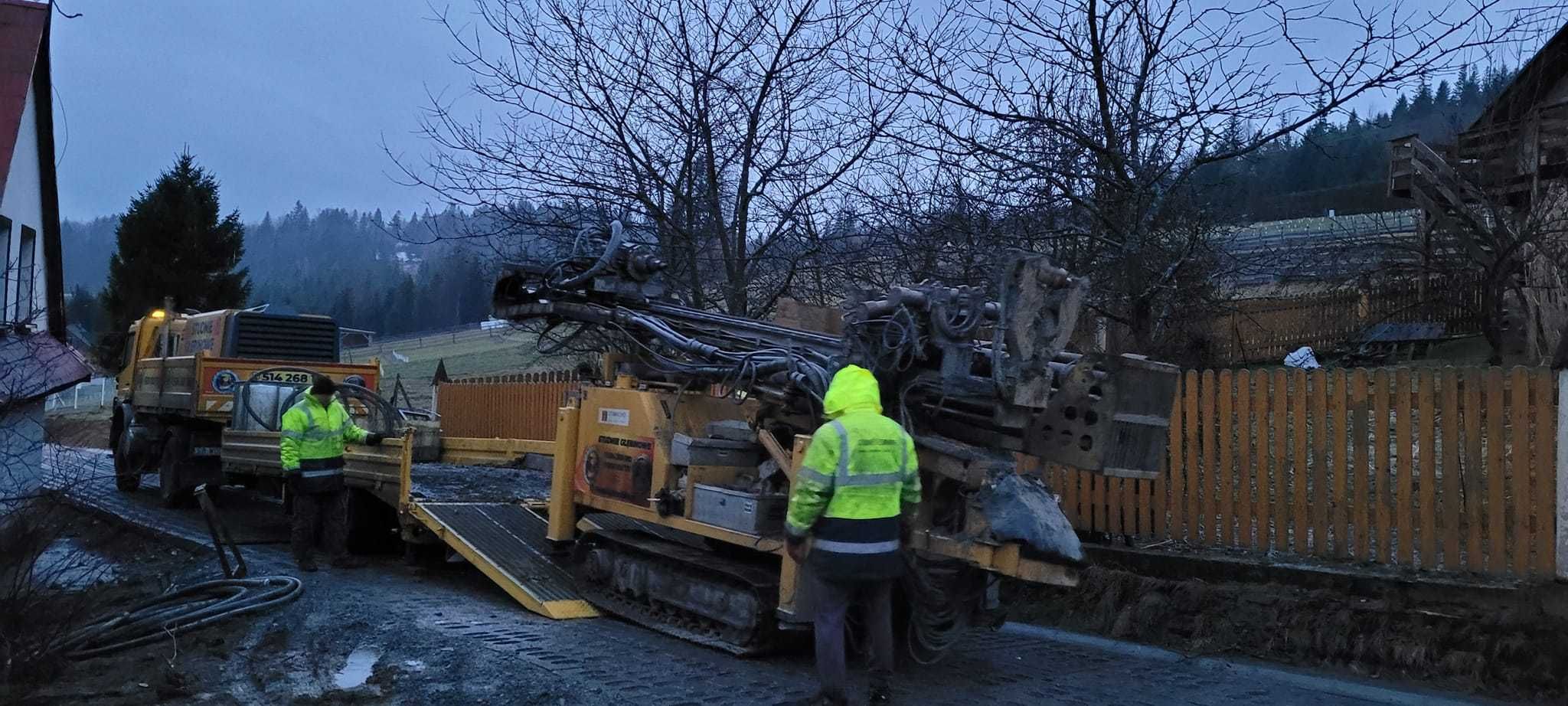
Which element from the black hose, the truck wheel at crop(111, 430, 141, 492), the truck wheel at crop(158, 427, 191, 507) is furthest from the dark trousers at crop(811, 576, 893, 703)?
the truck wheel at crop(111, 430, 141, 492)

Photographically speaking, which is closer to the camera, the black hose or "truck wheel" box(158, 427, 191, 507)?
the black hose

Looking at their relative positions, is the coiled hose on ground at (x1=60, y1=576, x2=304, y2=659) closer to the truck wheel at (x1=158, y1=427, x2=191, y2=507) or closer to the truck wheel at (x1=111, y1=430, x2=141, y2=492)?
the truck wheel at (x1=158, y1=427, x2=191, y2=507)

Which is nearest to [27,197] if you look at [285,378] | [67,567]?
[285,378]

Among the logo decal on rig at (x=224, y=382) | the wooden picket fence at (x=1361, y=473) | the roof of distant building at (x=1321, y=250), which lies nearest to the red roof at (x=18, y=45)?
the logo decal on rig at (x=224, y=382)

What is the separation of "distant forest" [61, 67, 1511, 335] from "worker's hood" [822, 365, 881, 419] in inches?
196

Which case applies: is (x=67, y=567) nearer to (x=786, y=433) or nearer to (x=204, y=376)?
(x=786, y=433)

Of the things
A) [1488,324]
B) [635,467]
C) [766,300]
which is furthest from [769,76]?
[1488,324]

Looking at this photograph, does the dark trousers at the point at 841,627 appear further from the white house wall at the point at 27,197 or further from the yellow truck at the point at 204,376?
the white house wall at the point at 27,197

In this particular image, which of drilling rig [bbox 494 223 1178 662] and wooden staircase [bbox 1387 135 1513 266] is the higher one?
wooden staircase [bbox 1387 135 1513 266]

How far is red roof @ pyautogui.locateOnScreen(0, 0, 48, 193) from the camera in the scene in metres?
14.4

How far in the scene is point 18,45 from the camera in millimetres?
14820

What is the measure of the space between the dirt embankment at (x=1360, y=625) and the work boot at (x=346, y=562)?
615 cm

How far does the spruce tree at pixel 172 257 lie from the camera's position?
35.3m

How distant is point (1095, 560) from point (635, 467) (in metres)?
3.72
